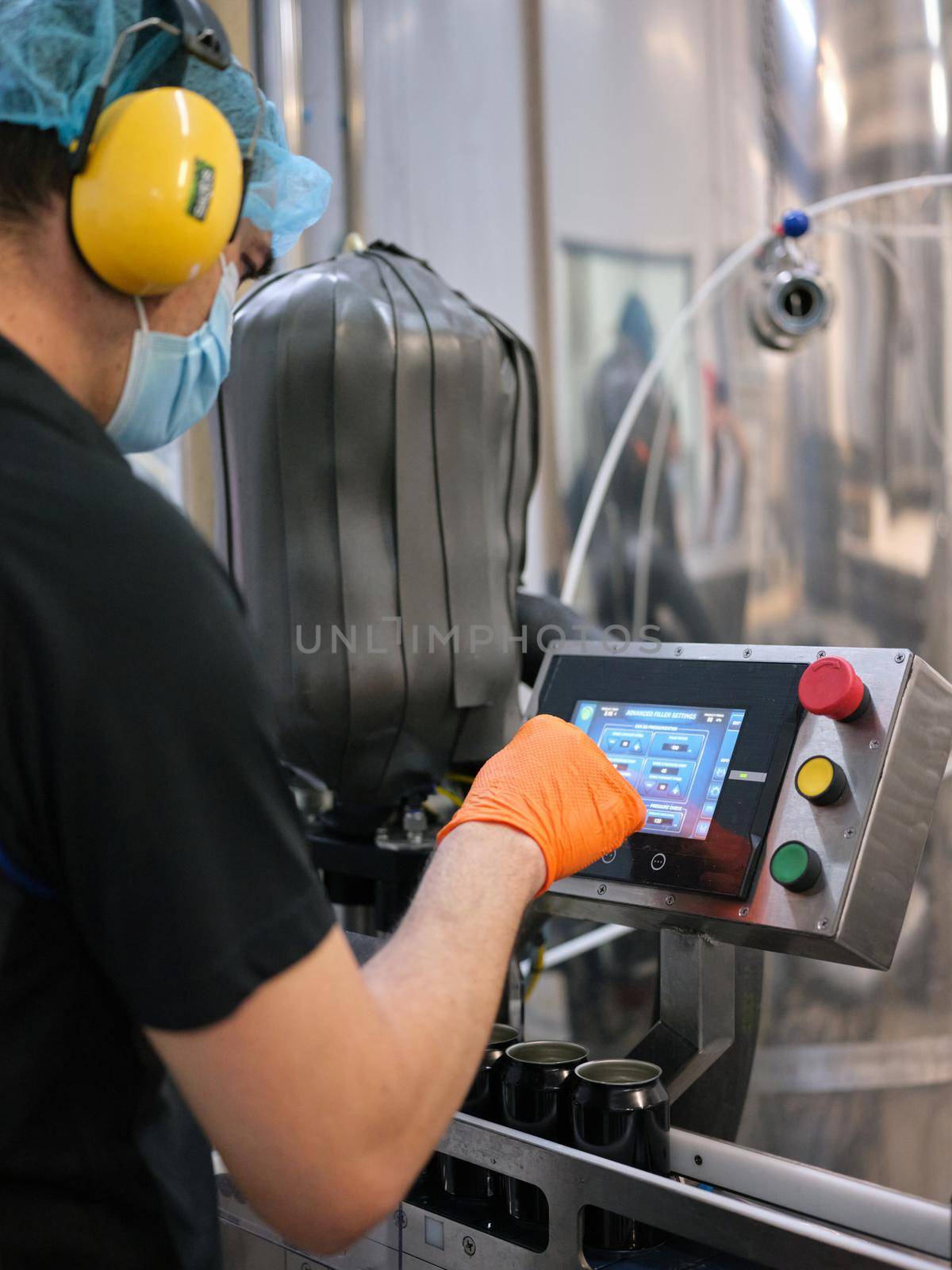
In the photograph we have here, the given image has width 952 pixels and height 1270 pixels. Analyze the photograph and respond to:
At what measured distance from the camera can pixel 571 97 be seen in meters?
1.66

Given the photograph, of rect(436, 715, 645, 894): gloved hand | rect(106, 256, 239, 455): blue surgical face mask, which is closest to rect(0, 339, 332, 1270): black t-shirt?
rect(106, 256, 239, 455): blue surgical face mask

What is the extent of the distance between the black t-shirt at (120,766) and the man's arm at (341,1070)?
0.07 ft

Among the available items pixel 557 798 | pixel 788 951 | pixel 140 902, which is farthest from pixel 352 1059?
pixel 788 951

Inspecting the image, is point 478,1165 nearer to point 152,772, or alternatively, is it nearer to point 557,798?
point 557,798

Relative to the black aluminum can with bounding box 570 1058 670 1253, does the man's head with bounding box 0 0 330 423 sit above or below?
above

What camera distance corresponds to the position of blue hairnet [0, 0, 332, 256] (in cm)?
66

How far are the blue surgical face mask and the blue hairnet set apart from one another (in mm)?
102

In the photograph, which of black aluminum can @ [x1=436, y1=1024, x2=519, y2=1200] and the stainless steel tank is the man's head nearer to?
black aluminum can @ [x1=436, y1=1024, x2=519, y2=1200]

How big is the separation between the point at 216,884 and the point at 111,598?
0.46 feet

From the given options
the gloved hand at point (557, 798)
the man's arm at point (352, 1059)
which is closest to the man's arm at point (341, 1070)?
the man's arm at point (352, 1059)

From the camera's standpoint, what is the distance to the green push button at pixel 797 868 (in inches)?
32.6

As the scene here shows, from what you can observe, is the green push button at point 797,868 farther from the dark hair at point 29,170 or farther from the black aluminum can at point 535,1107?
the dark hair at point 29,170

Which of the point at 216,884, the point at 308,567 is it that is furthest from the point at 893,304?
the point at 216,884

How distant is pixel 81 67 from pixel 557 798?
1.76 ft
